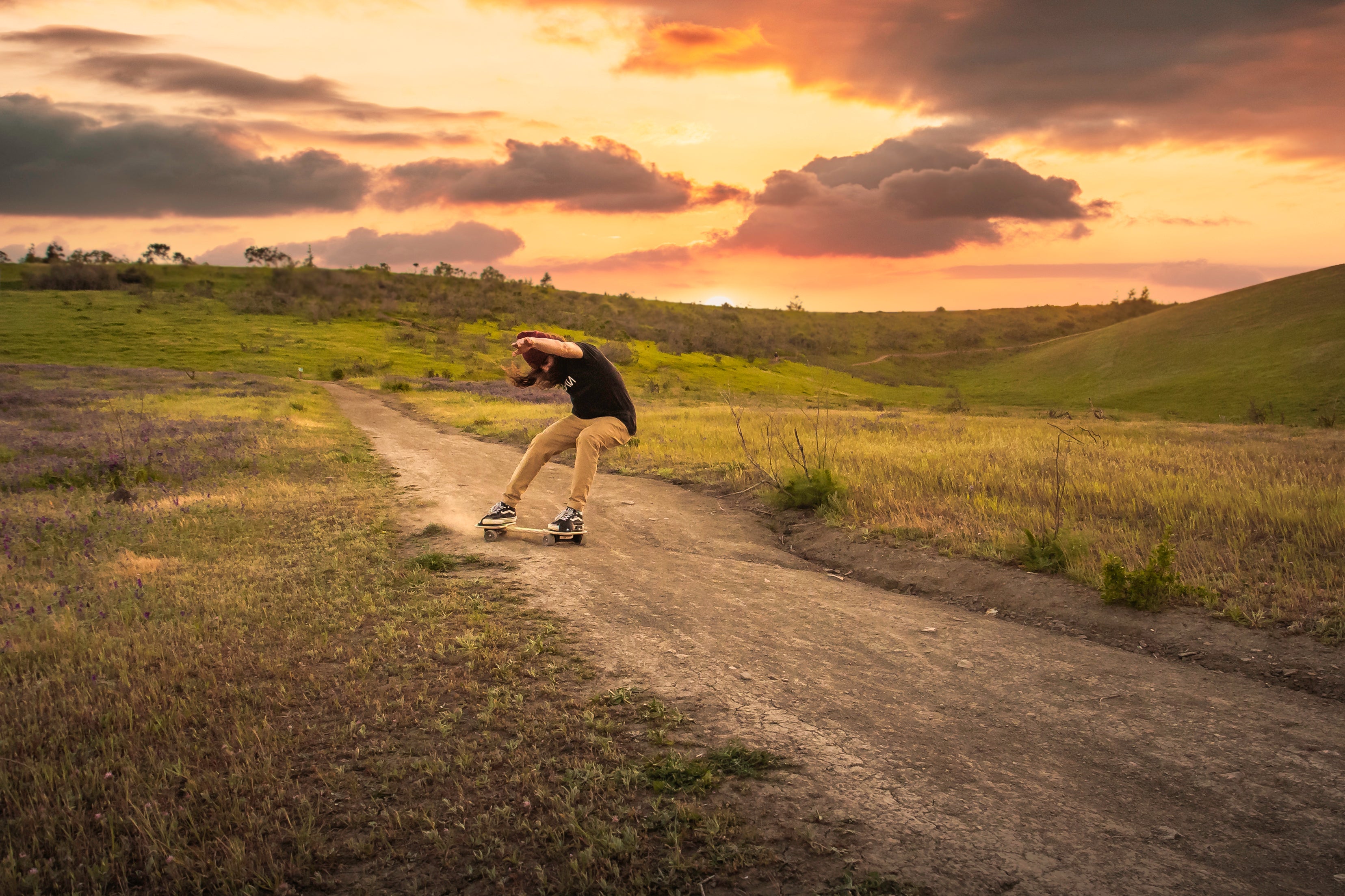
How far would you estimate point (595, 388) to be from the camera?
8.85 metres

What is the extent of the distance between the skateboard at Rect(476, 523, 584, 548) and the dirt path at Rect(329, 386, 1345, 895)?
966mm

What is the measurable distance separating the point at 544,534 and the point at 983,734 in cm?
610

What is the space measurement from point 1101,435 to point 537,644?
20459mm

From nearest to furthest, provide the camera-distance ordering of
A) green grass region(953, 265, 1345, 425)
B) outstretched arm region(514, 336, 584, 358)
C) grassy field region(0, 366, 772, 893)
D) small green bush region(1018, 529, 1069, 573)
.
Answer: grassy field region(0, 366, 772, 893), small green bush region(1018, 529, 1069, 573), outstretched arm region(514, 336, 584, 358), green grass region(953, 265, 1345, 425)

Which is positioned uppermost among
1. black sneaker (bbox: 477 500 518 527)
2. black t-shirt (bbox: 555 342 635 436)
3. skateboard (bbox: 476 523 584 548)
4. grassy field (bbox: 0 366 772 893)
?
black t-shirt (bbox: 555 342 635 436)

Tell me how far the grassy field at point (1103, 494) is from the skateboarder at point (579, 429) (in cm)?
371

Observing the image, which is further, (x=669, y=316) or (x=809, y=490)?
(x=669, y=316)

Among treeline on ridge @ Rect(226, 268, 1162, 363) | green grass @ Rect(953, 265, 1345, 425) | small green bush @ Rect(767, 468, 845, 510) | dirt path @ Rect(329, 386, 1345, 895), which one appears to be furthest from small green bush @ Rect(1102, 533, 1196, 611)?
treeline on ridge @ Rect(226, 268, 1162, 363)

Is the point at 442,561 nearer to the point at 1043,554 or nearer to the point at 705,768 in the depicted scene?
the point at 705,768

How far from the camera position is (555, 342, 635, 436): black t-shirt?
8.72m

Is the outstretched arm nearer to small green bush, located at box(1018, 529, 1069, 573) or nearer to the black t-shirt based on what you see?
the black t-shirt

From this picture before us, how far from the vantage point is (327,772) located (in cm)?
369

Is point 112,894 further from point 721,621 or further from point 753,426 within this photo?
point 753,426

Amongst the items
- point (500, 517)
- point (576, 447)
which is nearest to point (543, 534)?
point (500, 517)
